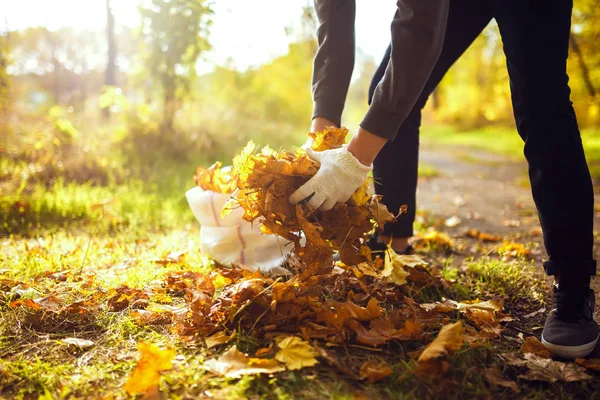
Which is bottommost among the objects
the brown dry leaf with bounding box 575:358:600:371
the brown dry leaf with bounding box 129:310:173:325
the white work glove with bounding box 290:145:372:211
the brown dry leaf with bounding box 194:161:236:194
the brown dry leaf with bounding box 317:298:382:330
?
the brown dry leaf with bounding box 575:358:600:371

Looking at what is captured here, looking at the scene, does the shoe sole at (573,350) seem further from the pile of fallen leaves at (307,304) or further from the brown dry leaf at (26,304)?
the brown dry leaf at (26,304)

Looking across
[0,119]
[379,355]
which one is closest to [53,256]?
[379,355]

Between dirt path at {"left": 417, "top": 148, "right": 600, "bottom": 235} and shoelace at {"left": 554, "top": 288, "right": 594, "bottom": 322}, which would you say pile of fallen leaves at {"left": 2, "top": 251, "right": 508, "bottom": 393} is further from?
dirt path at {"left": 417, "top": 148, "right": 600, "bottom": 235}

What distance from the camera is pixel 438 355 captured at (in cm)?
113

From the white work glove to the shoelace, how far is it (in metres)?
0.74

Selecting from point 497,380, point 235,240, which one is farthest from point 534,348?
point 235,240

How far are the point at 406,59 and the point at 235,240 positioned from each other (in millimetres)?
1121

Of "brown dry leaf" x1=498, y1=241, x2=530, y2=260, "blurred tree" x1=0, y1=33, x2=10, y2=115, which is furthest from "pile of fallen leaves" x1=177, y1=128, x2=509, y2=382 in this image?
"blurred tree" x1=0, y1=33, x2=10, y2=115

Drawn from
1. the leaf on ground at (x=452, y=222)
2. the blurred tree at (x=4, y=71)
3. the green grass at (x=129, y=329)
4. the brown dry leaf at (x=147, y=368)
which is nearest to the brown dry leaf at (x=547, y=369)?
the green grass at (x=129, y=329)

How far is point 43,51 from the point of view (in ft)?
76.5

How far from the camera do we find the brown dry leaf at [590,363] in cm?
126

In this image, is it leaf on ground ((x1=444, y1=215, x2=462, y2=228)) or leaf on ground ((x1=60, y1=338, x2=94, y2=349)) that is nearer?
leaf on ground ((x1=60, y1=338, x2=94, y2=349))

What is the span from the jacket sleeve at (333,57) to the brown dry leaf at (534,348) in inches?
44.4

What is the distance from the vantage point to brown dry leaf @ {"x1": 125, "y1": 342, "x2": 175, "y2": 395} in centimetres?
104
